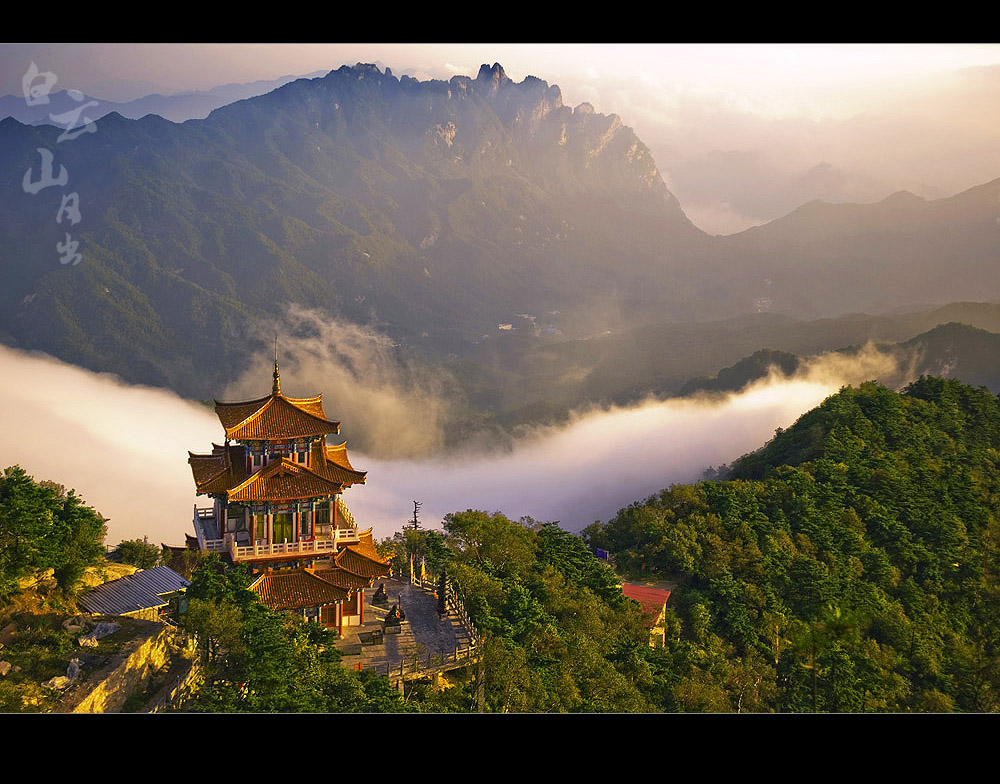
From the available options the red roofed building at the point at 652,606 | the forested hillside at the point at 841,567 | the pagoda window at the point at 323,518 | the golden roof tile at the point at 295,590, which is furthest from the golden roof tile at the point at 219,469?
the red roofed building at the point at 652,606

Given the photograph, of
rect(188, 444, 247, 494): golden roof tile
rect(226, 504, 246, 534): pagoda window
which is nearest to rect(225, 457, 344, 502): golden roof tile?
rect(188, 444, 247, 494): golden roof tile

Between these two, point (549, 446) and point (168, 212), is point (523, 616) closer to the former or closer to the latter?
point (549, 446)

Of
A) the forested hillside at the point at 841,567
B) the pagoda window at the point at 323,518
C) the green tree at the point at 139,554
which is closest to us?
the pagoda window at the point at 323,518

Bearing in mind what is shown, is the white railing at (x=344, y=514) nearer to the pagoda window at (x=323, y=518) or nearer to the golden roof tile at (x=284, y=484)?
the pagoda window at (x=323, y=518)

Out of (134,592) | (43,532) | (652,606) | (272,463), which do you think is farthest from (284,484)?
(652,606)

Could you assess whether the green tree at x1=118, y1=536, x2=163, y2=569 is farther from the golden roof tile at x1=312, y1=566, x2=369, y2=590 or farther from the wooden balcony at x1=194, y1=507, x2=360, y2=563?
the golden roof tile at x1=312, y1=566, x2=369, y2=590
